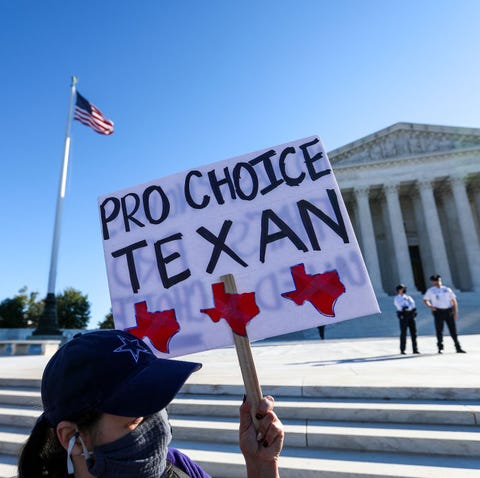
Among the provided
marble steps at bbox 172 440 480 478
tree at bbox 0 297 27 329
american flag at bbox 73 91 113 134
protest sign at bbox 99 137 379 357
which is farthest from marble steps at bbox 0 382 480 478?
tree at bbox 0 297 27 329

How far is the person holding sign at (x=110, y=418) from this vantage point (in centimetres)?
114

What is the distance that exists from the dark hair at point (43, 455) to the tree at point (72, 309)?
57.8 meters

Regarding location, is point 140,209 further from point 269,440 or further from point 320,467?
point 320,467

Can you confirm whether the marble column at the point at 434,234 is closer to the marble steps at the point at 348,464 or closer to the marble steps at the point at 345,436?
the marble steps at the point at 345,436

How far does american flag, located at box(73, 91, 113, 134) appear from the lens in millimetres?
18312

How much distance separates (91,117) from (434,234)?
104 ft

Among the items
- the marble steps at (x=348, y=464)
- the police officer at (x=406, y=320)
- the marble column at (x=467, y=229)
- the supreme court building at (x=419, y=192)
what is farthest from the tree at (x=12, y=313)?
the marble column at (x=467, y=229)

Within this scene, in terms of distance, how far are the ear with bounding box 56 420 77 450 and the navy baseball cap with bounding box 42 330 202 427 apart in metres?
0.02

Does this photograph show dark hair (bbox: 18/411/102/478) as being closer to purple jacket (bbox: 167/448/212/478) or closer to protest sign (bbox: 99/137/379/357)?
purple jacket (bbox: 167/448/212/478)

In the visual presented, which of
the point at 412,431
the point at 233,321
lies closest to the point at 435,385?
the point at 412,431

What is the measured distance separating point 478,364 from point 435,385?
3149mm

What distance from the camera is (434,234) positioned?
33250 mm

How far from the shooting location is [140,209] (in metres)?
2.38

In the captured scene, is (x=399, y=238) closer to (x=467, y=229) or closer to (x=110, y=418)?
(x=467, y=229)
